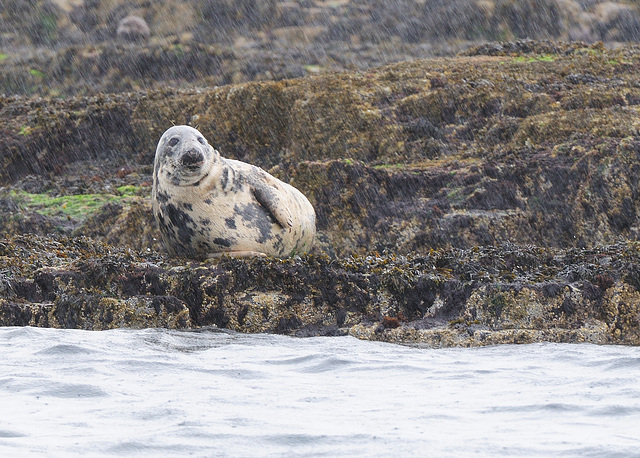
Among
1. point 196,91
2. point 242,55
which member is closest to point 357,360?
point 196,91

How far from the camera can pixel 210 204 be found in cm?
718

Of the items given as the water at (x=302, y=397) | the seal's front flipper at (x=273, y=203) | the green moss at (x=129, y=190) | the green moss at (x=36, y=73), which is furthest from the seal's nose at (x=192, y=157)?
the green moss at (x=36, y=73)

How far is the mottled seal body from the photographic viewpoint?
23.4 ft

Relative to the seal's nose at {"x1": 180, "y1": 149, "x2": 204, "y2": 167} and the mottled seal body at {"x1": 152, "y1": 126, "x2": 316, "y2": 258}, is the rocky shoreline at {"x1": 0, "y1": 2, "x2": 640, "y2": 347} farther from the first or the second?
the seal's nose at {"x1": 180, "y1": 149, "x2": 204, "y2": 167}

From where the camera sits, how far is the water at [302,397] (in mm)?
3354

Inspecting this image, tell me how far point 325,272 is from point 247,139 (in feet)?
25.4

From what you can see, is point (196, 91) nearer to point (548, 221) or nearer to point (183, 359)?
point (548, 221)

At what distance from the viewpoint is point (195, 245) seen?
725 centimetres

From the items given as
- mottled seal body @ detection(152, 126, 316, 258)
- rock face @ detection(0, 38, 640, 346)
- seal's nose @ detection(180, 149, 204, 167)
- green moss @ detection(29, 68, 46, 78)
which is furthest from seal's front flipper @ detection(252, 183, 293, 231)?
green moss @ detection(29, 68, 46, 78)

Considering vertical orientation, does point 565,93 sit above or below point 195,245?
above

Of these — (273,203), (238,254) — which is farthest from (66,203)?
(238,254)

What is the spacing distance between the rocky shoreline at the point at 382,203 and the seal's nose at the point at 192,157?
78 centimetres

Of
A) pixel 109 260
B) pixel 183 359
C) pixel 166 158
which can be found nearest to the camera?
pixel 183 359

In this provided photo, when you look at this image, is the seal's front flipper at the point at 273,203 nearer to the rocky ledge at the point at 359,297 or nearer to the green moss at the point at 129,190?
the rocky ledge at the point at 359,297
